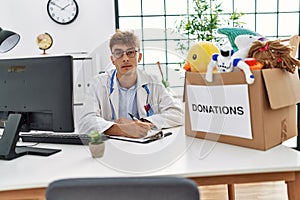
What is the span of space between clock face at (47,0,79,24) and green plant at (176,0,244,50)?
118 cm

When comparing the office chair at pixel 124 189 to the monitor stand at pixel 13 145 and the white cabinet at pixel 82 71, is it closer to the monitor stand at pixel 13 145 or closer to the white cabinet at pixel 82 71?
the monitor stand at pixel 13 145

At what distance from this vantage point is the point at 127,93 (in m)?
2.24

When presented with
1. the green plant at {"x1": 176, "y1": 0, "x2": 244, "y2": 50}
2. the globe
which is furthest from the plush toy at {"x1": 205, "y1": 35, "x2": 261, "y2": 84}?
the globe

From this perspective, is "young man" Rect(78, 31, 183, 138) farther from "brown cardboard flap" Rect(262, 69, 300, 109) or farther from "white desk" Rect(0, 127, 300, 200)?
"brown cardboard flap" Rect(262, 69, 300, 109)

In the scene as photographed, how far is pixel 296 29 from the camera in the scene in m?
4.25

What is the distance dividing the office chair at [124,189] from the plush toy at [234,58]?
31.2 inches

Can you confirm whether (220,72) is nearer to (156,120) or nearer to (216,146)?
(216,146)

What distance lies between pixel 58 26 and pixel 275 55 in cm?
291

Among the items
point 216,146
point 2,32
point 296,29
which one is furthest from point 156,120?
point 296,29

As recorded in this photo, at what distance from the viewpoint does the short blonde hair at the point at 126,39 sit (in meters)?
2.30

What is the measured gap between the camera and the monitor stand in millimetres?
1562

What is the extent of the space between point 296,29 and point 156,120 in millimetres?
2992

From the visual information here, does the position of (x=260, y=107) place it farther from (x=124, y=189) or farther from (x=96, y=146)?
(x=124, y=189)

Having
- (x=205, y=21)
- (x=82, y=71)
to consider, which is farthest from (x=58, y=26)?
(x=205, y=21)
